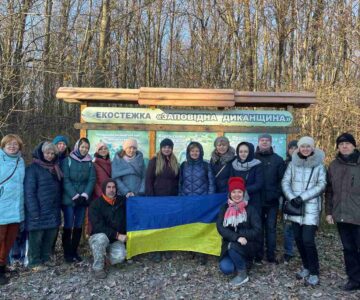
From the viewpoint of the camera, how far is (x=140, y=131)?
27.2 feet

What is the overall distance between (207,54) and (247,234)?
17529mm

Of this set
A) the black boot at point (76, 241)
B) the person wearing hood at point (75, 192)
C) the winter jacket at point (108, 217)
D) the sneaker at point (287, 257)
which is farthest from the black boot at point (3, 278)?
the sneaker at point (287, 257)

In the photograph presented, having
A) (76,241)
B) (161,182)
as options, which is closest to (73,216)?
(76,241)

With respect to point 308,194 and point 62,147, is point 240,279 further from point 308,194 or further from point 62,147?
point 62,147

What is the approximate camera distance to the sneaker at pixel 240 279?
6.02 metres

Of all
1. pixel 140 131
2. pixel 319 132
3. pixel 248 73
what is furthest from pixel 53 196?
pixel 248 73

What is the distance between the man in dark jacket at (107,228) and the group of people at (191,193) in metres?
0.02

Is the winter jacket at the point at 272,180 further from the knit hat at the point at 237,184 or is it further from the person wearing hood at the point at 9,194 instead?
the person wearing hood at the point at 9,194

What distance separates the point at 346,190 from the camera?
18.5 ft

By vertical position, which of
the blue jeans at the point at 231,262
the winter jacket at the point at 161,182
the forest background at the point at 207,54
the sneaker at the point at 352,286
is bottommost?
the sneaker at the point at 352,286

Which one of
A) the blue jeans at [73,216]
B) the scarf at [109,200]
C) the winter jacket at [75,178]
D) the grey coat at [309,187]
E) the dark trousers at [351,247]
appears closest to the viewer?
the dark trousers at [351,247]

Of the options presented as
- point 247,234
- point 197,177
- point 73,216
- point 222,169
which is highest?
point 222,169

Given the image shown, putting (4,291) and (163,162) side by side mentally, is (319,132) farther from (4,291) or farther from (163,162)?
(4,291)

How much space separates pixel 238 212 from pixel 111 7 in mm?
16851
